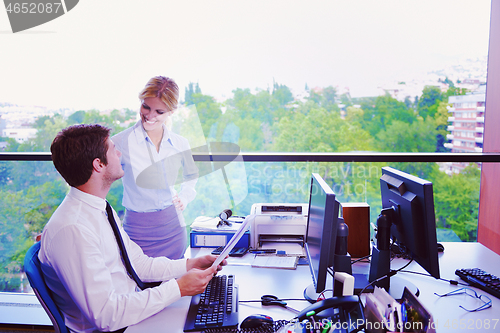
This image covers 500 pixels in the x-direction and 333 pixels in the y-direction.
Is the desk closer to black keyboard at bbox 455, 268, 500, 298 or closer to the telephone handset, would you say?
black keyboard at bbox 455, 268, 500, 298

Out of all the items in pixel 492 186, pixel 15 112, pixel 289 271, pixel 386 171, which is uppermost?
pixel 15 112

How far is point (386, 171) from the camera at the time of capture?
1525 mm

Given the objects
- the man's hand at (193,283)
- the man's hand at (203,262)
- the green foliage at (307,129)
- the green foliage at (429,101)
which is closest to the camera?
the man's hand at (193,283)

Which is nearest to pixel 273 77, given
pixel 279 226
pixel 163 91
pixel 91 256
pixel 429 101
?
pixel 429 101

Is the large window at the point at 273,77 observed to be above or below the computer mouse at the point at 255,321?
above

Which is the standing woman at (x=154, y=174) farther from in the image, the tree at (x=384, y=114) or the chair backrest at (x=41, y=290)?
the tree at (x=384, y=114)

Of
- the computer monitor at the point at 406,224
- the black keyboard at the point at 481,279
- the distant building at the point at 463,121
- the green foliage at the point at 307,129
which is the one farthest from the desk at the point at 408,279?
the distant building at the point at 463,121

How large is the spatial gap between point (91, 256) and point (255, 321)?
581 millimetres

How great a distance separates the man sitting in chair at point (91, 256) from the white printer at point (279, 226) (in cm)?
62

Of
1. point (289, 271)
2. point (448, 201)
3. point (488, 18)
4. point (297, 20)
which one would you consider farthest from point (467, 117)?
point (289, 271)

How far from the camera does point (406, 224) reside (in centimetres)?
131

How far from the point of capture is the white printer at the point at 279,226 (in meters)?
1.85

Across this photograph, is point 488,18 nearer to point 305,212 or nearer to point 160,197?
point 305,212

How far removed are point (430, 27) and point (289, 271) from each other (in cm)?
472
